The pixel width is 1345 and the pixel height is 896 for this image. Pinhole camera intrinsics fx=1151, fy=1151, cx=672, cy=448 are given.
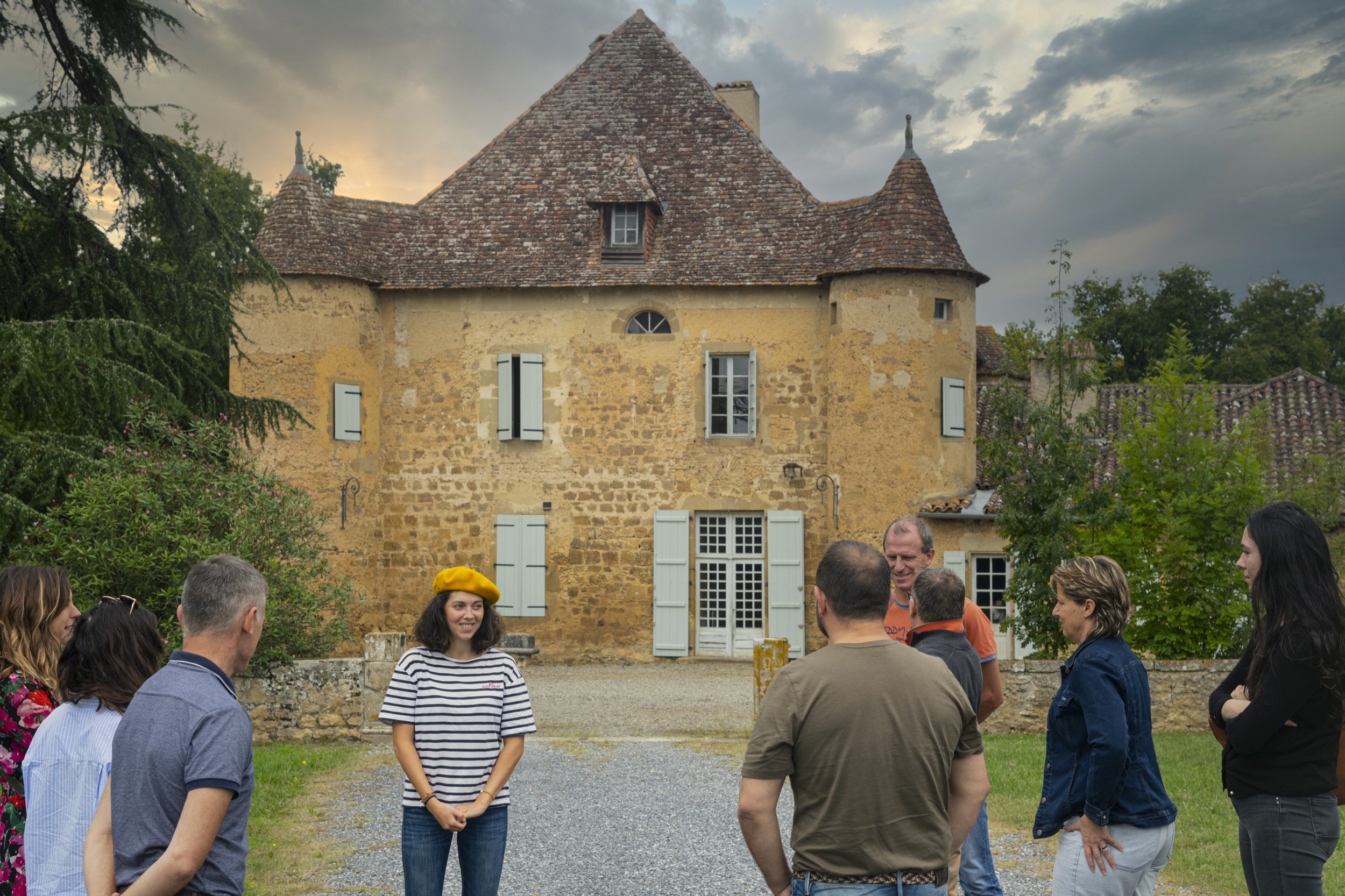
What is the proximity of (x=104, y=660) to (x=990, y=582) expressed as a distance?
1670 cm

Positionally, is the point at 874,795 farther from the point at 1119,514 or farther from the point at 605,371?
the point at 605,371

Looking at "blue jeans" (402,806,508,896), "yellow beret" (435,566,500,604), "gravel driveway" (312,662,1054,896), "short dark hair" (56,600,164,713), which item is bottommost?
"gravel driveway" (312,662,1054,896)

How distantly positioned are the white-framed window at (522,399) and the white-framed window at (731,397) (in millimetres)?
2824

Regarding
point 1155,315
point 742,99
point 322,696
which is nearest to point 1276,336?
point 1155,315

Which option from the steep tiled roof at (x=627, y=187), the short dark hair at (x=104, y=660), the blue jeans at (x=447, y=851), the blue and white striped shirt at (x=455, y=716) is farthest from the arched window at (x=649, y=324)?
the short dark hair at (x=104, y=660)

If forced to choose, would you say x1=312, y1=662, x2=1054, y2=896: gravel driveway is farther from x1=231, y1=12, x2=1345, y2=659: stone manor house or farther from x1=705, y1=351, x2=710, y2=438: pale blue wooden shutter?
x1=705, y1=351, x2=710, y2=438: pale blue wooden shutter

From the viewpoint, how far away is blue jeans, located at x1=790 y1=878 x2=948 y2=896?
9.80 ft

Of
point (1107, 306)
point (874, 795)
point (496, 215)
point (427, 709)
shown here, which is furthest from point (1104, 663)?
point (1107, 306)

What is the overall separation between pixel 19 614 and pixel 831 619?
257 centimetres

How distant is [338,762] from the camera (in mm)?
10000

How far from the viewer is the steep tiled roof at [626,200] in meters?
18.8

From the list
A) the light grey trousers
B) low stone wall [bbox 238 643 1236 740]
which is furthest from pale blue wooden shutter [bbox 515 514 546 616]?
the light grey trousers

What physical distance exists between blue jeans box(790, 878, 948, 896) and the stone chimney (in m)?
21.0

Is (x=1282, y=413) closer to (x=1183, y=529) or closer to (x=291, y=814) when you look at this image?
(x=1183, y=529)
